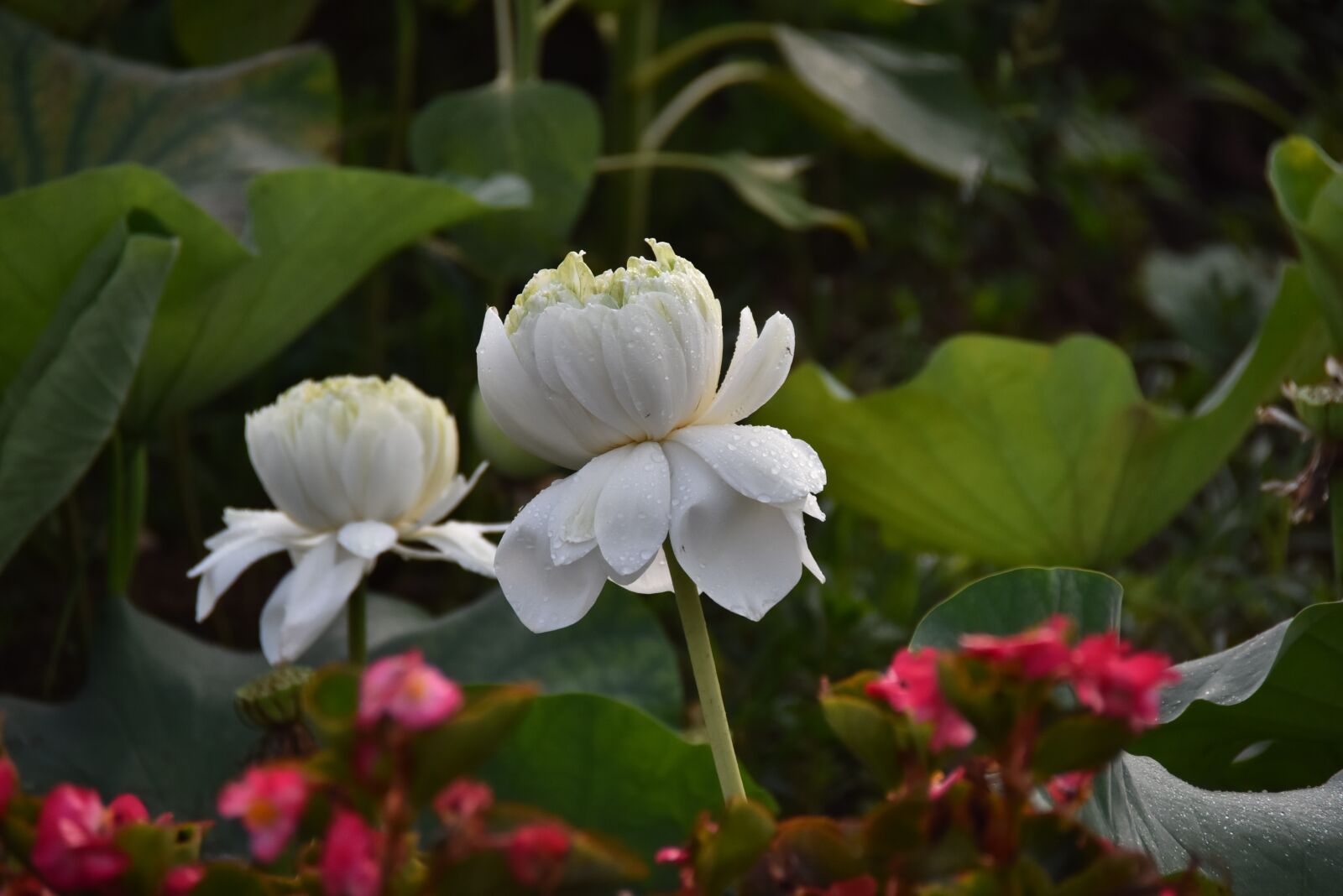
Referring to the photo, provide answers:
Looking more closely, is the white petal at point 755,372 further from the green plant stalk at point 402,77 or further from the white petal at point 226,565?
the green plant stalk at point 402,77

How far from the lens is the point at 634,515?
475mm

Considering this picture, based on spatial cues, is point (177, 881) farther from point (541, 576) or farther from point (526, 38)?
point (526, 38)

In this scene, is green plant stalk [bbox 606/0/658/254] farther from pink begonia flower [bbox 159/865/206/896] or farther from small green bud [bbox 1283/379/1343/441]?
pink begonia flower [bbox 159/865/206/896]

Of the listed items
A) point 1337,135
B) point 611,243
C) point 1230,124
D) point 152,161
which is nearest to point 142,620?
point 152,161

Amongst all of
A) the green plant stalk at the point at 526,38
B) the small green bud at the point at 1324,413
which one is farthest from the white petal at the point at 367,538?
the green plant stalk at the point at 526,38

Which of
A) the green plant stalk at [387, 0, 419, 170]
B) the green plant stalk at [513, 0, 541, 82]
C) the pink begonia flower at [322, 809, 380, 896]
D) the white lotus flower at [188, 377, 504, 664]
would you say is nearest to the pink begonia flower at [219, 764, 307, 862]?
the pink begonia flower at [322, 809, 380, 896]

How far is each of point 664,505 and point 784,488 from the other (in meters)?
0.04

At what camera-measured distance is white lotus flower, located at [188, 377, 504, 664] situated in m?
0.65

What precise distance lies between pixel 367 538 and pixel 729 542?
0.80ft

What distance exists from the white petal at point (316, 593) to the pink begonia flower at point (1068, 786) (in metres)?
0.36

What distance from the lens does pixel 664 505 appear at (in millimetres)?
477

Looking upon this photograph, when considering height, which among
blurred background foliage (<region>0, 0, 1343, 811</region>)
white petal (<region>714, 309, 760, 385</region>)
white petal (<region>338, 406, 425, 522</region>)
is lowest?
blurred background foliage (<region>0, 0, 1343, 811</region>)

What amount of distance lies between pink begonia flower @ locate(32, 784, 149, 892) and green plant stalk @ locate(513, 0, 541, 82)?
1.03m

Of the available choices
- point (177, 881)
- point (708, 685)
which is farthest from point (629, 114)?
point (177, 881)
